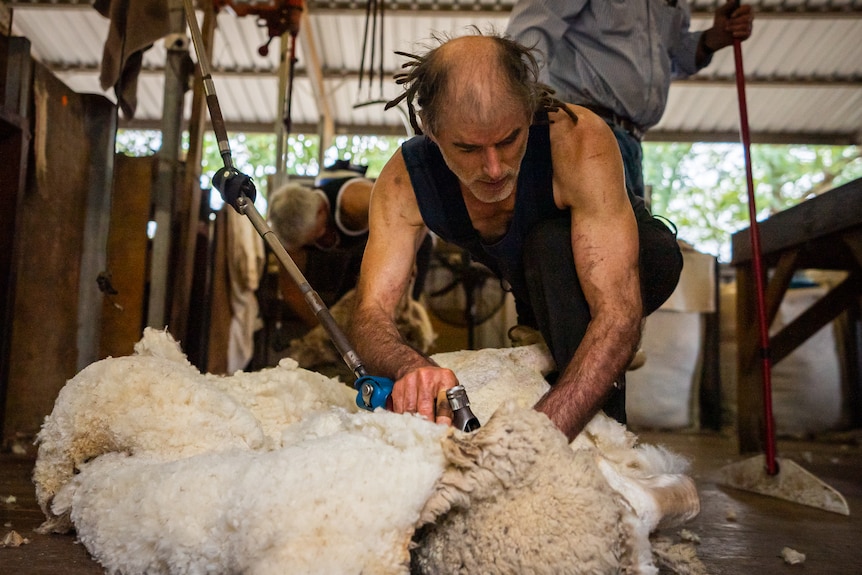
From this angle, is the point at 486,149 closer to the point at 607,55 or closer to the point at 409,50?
the point at 607,55

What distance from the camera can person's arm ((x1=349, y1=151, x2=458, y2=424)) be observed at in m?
1.58

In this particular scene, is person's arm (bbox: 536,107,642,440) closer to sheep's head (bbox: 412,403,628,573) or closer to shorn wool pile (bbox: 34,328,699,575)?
shorn wool pile (bbox: 34,328,699,575)

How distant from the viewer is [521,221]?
5.68 ft

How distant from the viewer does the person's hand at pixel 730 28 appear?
107 inches

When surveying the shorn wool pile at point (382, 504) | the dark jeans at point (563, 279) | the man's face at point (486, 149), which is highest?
the man's face at point (486, 149)

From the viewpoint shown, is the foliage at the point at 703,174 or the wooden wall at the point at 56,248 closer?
the wooden wall at the point at 56,248

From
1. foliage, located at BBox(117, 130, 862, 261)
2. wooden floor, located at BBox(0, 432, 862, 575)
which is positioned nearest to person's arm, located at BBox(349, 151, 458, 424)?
wooden floor, located at BBox(0, 432, 862, 575)

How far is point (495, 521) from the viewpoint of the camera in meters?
0.98

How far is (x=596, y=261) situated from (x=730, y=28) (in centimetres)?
169

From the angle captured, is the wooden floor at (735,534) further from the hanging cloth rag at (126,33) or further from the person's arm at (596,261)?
the hanging cloth rag at (126,33)

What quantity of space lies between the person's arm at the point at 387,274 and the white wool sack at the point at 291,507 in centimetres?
50

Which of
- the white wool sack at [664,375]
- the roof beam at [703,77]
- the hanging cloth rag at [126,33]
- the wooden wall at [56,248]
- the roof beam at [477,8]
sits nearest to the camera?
the wooden wall at [56,248]

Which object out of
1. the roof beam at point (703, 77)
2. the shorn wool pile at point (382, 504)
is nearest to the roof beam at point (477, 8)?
the roof beam at point (703, 77)

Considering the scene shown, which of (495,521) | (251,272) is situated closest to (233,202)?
(495,521)
